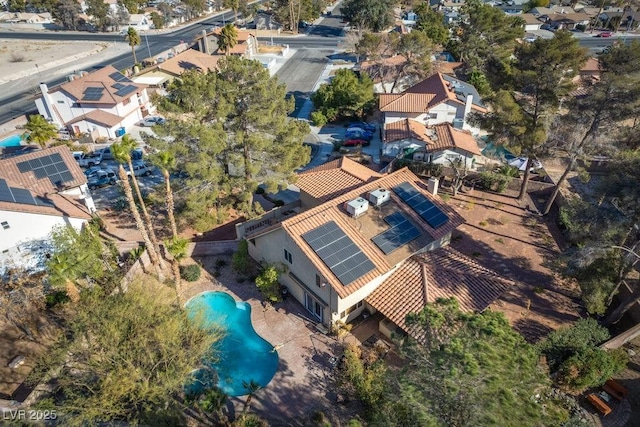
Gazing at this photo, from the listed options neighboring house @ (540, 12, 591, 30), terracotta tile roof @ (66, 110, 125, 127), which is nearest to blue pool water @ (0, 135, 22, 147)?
terracotta tile roof @ (66, 110, 125, 127)

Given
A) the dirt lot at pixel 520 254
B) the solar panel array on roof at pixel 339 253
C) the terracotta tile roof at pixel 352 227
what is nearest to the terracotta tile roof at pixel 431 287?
the terracotta tile roof at pixel 352 227

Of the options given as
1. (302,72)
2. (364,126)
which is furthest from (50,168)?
(302,72)

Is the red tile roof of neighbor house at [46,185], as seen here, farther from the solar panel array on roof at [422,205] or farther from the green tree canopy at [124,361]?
the solar panel array on roof at [422,205]

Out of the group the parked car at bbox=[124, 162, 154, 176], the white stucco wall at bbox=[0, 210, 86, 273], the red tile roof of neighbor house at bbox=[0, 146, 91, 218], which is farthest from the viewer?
the parked car at bbox=[124, 162, 154, 176]

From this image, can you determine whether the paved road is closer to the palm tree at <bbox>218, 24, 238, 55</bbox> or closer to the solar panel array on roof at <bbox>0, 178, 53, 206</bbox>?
the palm tree at <bbox>218, 24, 238, 55</bbox>

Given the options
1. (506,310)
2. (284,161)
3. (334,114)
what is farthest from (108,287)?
(334,114)

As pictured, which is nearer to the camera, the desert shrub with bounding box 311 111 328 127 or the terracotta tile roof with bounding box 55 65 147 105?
the terracotta tile roof with bounding box 55 65 147 105

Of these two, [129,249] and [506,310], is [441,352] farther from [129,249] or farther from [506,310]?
[129,249]
